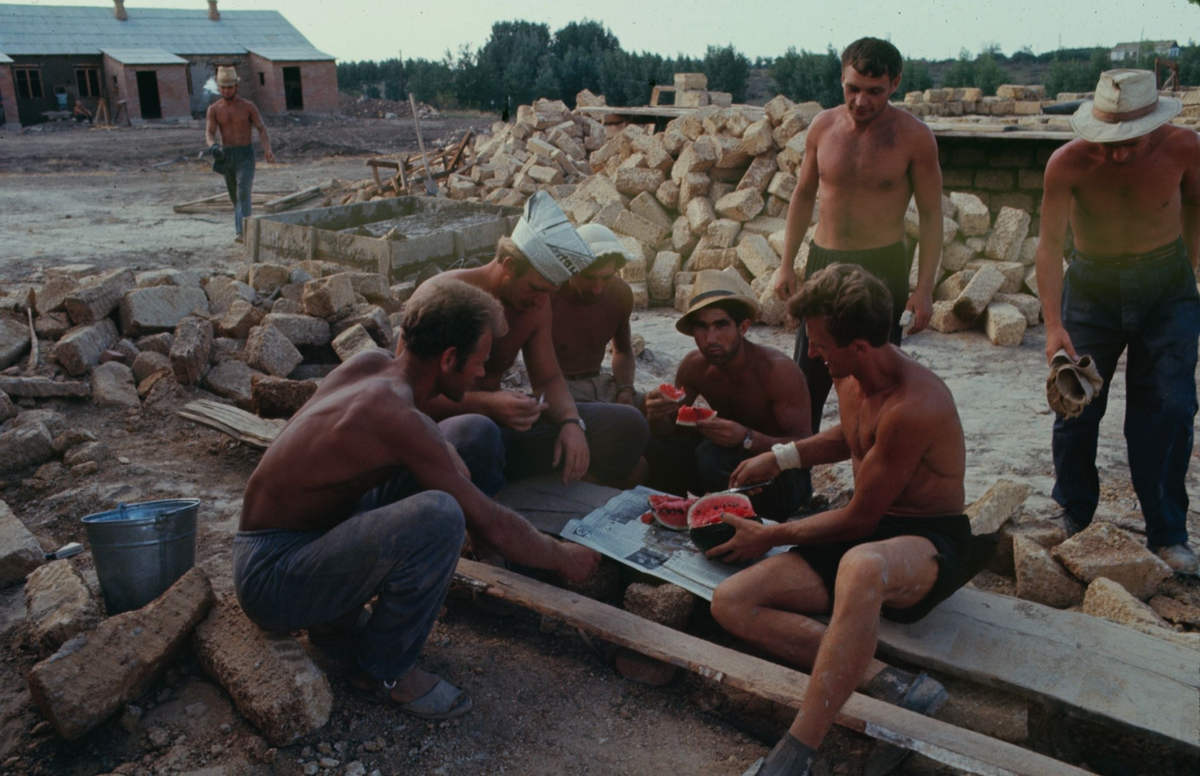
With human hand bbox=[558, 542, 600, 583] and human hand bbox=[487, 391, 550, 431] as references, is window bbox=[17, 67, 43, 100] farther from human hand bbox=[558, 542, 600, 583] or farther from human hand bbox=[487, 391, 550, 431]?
human hand bbox=[558, 542, 600, 583]

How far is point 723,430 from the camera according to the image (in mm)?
4520

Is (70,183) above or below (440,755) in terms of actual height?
above

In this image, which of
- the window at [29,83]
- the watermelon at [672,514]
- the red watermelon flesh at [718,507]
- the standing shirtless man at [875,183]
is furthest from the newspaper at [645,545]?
the window at [29,83]

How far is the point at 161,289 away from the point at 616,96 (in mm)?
35257

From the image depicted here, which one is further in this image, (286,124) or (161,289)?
(286,124)

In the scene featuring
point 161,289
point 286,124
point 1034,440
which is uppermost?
point 286,124

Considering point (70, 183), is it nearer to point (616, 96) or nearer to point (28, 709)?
point (28, 709)

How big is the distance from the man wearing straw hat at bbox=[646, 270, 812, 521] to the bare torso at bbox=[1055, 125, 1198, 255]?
1.56 m

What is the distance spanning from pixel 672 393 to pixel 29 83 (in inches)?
1460

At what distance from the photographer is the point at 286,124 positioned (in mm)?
34156

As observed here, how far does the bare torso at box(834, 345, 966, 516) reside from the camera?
3.18m

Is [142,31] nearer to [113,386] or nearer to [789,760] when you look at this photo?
[113,386]

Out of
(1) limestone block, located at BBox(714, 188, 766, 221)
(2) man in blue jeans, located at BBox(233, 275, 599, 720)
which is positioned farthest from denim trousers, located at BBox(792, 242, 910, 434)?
(1) limestone block, located at BBox(714, 188, 766, 221)

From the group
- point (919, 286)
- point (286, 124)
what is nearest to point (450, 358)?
point (919, 286)
